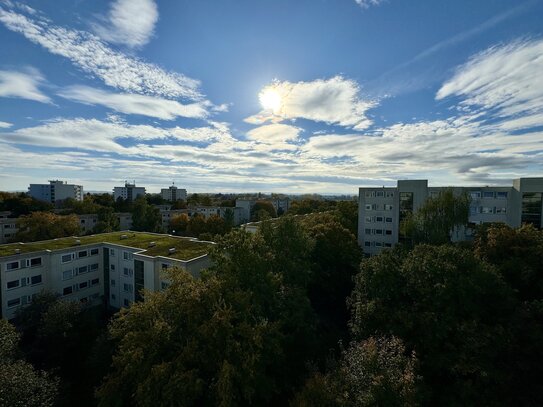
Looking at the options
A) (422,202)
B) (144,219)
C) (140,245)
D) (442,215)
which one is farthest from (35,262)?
(422,202)

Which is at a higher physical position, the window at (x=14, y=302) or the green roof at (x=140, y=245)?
the green roof at (x=140, y=245)

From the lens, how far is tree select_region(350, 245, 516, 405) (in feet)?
52.5

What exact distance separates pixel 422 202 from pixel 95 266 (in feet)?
154

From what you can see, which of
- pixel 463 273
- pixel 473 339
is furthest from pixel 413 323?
pixel 463 273

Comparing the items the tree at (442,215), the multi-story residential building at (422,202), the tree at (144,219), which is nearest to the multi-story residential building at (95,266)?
the tree at (144,219)

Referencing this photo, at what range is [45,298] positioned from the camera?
28141 millimetres

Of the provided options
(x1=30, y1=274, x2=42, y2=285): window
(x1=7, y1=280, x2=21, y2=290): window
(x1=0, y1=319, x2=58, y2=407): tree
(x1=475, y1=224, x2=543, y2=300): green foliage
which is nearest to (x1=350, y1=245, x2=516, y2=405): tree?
(x1=475, y1=224, x2=543, y2=300): green foliage

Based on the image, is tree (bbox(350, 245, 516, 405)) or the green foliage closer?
tree (bbox(350, 245, 516, 405))

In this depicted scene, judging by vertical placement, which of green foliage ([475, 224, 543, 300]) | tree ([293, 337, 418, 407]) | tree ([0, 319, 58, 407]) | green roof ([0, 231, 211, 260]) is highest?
green foliage ([475, 224, 543, 300])

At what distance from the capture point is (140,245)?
36.3 m

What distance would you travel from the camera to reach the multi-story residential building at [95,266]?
29703mm

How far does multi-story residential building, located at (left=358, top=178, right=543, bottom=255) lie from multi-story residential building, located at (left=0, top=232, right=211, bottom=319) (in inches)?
1099

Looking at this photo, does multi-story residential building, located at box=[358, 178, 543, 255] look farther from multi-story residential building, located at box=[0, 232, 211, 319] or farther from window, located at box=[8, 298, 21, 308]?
window, located at box=[8, 298, 21, 308]

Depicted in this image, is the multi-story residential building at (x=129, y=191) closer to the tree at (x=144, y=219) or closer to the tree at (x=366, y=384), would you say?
the tree at (x=144, y=219)
